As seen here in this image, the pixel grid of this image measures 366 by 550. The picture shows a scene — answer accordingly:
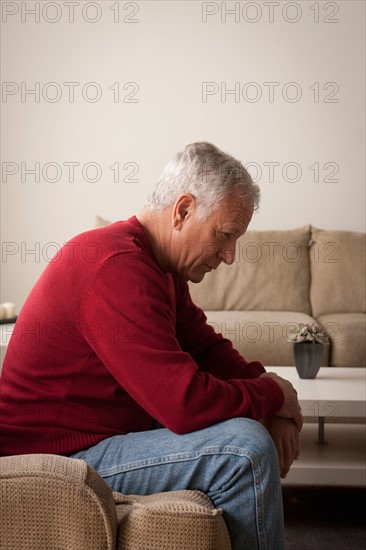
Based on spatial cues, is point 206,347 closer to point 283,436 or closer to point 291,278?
point 283,436

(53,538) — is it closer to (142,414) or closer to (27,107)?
(142,414)

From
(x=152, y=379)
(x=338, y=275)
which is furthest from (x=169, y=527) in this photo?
(x=338, y=275)

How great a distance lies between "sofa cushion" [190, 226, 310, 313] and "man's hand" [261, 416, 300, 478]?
106 inches

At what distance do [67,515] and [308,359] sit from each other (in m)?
1.90

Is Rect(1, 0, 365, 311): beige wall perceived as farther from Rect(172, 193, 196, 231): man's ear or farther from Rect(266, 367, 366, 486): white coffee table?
Rect(172, 193, 196, 231): man's ear

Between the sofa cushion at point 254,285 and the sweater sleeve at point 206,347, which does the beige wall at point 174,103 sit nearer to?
the sofa cushion at point 254,285

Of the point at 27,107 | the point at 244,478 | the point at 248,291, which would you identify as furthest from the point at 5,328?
the point at 244,478

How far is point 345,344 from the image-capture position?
3.84 meters

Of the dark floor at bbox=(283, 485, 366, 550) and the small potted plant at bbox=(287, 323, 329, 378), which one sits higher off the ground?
the small potted plant at bbox=(287, 323, 329, 378)

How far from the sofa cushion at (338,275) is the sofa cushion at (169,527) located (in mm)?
3182

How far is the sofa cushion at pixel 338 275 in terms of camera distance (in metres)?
4.40

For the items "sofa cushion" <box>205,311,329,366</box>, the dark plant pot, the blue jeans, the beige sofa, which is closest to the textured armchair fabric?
the blue jeans

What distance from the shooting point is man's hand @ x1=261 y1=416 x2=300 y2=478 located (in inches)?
64.8

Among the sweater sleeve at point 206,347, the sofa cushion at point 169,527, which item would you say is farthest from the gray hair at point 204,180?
the sofa cushion at point 169,527
